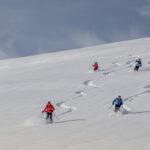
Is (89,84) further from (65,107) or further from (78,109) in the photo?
(78,109)

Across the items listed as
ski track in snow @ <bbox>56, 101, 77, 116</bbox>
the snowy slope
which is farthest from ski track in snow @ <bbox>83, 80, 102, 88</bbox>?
ski track in snow @ <bbox>56, 101, 77, 116</bbox>

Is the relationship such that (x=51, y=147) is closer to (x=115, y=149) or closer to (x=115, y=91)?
(x=115, y=149)

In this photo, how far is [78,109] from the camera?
1792 centimetres

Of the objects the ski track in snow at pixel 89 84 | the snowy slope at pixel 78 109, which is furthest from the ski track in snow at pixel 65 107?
the ski track in snow at pixel 89 84

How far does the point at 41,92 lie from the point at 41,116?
821 centimetres

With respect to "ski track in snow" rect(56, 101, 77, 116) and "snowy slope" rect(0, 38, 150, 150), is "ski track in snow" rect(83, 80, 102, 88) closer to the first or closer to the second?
"snowy slope" rect(0, 38, 150, 150)

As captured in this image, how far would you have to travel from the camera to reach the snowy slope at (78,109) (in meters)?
10.6

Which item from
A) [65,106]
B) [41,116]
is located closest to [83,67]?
[65,106]

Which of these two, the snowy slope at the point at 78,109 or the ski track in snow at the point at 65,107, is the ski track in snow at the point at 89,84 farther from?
the ski track in snow at the point at 65,107

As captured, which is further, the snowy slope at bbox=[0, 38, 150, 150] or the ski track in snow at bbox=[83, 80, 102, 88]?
the ski track in snow at bbox=[83, 80, 102, 88]

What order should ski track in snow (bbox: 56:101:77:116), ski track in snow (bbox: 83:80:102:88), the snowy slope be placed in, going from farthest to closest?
1. ski track in snow (bbox: 83:80:102:88)
2. ski track in snow (bbox: 56:101:77:116)
3. the snowy slope

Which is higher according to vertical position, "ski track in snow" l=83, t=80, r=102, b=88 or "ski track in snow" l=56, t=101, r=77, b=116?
"ski track in snow" l=83, t=80, r=102, b=88

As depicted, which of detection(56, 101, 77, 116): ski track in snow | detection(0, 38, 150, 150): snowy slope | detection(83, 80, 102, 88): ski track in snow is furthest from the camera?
detection(83, 80, 102, 88): ski track in snow

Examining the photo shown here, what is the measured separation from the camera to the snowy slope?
34.7 feet
